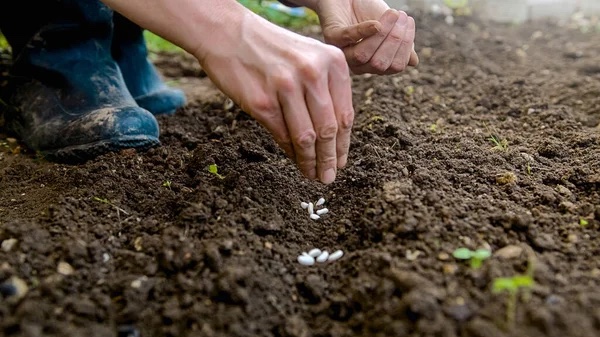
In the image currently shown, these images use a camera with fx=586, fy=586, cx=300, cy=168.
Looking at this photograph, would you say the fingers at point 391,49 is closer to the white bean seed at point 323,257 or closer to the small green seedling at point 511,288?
the white bean seed at point 323,257

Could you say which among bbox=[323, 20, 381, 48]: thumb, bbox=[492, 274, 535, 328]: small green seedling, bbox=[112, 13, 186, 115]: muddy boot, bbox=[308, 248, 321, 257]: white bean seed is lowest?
bbox=[112, 13, 186, 115]: muddy boot

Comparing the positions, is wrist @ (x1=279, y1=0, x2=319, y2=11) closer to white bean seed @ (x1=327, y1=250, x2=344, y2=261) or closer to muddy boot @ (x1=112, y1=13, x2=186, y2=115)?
muddy boot @ (x1=112, y1=13, x2=186, y2=115)

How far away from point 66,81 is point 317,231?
1.23 m

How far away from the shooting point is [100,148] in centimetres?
207

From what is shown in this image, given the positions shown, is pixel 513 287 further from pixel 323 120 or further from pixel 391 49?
pixel 391 49

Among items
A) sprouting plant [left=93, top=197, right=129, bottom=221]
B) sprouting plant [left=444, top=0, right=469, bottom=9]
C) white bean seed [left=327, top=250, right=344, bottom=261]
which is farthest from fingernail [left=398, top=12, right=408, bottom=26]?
sprouting plant [left=444, top=0, right=469, bottom=9]

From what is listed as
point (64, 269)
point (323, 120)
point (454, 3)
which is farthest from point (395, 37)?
point (454, 3)

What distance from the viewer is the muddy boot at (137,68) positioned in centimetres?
263

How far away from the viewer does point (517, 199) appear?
1.70 m

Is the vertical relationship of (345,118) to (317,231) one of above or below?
above

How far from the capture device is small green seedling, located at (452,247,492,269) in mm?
1347

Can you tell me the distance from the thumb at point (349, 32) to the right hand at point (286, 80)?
1.22 feet

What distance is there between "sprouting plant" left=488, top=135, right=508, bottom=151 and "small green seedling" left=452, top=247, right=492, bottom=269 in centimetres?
71

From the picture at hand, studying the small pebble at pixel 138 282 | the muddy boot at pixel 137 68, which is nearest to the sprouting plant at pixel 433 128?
the muddy boot at pixel 137 68
